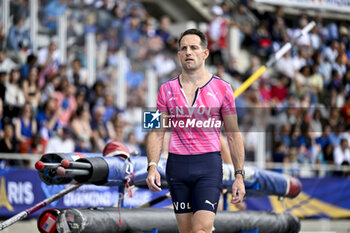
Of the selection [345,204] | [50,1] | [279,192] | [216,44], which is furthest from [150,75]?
[279,192]

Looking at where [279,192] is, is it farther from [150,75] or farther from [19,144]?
[150,75]

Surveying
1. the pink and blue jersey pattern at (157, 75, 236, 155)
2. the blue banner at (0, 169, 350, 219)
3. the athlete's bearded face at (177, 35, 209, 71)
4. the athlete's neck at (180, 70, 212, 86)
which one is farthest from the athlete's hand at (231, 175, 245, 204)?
the blue banner at (0, 169, 350, 219)

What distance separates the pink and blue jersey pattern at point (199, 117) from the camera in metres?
6.33

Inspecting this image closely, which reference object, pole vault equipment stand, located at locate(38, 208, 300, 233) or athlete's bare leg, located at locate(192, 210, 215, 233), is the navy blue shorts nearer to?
athlete's bare leg, located at locate(192, 210, 215, 233)

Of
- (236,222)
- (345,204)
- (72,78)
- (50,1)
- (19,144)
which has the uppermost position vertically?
(50,1)

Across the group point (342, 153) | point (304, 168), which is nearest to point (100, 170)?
point (304, 168)

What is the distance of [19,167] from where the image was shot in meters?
12.3

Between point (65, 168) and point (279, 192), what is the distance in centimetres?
417

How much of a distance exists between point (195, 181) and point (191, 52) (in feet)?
3.68

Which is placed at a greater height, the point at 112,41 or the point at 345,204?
the point at 112,41

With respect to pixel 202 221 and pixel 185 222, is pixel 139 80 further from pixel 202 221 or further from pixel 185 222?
pixel 202 221

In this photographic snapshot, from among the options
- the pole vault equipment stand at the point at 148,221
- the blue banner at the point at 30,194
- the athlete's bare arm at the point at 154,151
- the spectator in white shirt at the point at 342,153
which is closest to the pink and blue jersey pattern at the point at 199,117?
the athlete's bare arm at the point at 154,151

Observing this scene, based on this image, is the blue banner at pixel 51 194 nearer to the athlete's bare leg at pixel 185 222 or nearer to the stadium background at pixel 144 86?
the stadium background at pixel 144 86

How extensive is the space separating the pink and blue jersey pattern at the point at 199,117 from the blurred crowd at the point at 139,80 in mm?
6682
